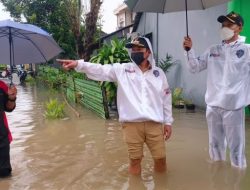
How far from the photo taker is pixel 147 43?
4.74m

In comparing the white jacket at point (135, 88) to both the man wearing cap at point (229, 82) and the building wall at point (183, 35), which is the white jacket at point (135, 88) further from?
the building wall at point (183, 35)

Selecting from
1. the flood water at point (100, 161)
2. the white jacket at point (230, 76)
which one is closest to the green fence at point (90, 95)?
the flood water at point (100, 161)

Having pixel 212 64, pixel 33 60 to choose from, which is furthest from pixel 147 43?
pixel 33 60

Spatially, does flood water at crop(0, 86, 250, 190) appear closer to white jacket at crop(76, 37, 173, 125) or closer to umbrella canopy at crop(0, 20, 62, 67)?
white jacket at crop(76, 37, 173, 125)

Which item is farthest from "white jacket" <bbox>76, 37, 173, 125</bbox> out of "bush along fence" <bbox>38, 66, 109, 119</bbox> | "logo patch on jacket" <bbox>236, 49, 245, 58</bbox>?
"bush along fence" <bbox>38, 66, 109, 119</bbox>

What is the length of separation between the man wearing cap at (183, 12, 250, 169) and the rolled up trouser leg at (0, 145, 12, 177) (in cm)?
256

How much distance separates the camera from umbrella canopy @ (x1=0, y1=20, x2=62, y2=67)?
5.19 metres

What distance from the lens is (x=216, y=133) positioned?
5203 millimetres

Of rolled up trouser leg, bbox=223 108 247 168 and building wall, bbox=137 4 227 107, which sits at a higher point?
building wall, bbox=137 4 227 107

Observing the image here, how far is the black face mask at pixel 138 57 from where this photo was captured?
4699 mm

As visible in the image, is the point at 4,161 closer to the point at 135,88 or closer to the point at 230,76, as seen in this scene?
the point at 135,88

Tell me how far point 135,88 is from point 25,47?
169 cm

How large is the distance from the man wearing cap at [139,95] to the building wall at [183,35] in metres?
5.23

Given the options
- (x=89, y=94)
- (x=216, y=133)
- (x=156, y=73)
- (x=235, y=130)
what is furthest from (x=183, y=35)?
(x=156, y=73)
